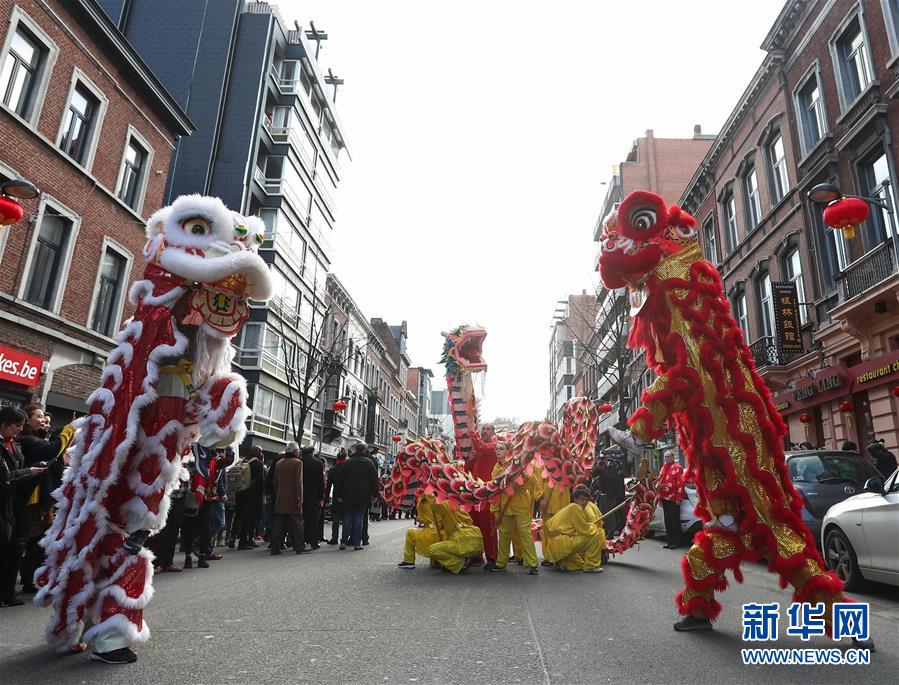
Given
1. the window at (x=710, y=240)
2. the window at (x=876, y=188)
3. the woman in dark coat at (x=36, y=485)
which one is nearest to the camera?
the woman in dark coat at (x=36, y=485)

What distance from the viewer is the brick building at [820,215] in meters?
13.8

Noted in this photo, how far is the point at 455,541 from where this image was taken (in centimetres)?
750

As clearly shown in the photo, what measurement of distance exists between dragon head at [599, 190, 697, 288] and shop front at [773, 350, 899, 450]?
1003 cm

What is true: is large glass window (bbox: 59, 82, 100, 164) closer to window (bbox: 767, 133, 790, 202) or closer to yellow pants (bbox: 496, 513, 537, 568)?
yellow pants (bbox: 496, 513, 537, 568)

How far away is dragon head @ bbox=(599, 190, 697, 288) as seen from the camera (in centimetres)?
447

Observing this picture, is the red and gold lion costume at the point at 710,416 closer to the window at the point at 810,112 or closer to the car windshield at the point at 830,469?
the car windshield at the point at 830,469

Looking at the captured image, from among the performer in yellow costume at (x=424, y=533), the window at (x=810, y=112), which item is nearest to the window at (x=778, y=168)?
the window at (x=810, y=112)

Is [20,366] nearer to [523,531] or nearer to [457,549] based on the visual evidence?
[457,549]

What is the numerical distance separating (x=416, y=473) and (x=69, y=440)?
12.7 ft

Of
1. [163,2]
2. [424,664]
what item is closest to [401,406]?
[163,2]

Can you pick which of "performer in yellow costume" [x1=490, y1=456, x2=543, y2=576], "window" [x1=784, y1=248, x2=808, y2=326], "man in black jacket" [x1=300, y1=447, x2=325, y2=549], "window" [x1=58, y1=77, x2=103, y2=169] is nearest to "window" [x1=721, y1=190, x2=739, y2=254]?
"window" [x1=784, y1=248, x2=808, y2=326]

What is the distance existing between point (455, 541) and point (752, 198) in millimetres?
19495

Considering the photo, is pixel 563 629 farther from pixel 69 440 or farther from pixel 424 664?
pixel 69 440

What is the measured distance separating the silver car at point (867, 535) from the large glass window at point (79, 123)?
54.5ft
